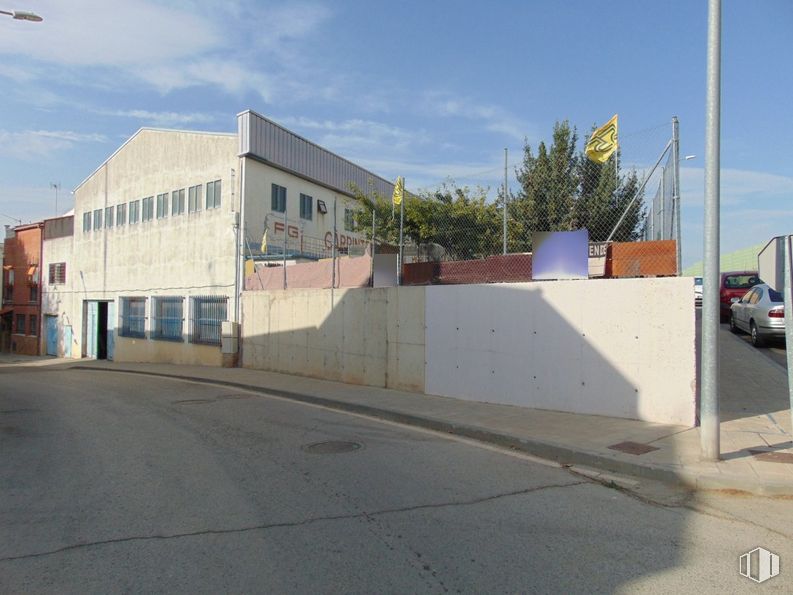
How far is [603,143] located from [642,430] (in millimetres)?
4846

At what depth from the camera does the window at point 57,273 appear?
105ft

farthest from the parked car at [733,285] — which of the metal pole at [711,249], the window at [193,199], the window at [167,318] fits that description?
the window at [167,318]

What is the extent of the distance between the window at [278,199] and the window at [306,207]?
1.43m

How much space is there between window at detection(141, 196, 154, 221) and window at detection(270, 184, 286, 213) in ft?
21.9

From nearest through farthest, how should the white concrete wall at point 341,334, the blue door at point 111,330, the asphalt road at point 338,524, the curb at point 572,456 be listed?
1. the asphalt road at point 338,524
2. the curb at point 572,456
3. the white concrete wall at point 341,334
4. the blue door at point 111,330

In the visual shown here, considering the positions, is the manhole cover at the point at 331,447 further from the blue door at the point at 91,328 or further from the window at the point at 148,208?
the blue door at the point at 91,328

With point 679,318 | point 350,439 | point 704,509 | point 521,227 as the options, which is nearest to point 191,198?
point 521,227

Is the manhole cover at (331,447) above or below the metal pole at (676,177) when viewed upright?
below

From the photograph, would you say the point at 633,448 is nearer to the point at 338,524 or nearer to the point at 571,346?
the point at 571,346

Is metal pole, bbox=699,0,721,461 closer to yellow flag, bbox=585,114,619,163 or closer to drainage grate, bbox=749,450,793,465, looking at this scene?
drainage grate, bbox=749,450,793,465

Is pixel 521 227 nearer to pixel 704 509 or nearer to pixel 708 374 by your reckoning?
pixel 708 374

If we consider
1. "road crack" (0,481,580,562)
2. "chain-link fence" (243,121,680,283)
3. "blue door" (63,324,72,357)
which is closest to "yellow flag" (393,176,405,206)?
"chain-link fence" (243,121,680,283)

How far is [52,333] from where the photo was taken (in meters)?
33.7

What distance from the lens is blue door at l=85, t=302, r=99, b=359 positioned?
96.7ft
